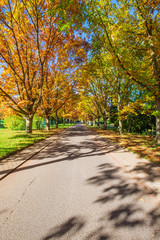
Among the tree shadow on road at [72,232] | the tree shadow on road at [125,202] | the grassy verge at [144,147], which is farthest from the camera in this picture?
the grassy verge at [144,147]

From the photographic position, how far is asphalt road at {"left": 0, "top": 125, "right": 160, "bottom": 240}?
7.06ft

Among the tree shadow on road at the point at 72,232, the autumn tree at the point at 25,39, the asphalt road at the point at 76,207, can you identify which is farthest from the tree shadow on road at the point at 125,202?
→ the autumn tree at the point at 25,39

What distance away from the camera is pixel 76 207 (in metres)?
2.79

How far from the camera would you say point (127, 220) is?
241 centimetres

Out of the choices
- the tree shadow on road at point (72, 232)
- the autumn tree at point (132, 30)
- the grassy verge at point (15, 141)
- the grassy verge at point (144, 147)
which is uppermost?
the autumn tree at point (132, 30)

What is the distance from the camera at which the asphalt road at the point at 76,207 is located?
2152 mm

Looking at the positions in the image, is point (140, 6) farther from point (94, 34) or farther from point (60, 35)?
point (60, 35)

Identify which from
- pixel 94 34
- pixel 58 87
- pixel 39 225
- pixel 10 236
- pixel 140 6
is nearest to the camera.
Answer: pixel 10 236

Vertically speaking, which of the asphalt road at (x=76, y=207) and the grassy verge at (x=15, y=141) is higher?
the grassy verge at (x=15, y=141)

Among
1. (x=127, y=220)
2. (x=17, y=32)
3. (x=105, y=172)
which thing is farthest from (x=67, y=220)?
(x=17, y=32)

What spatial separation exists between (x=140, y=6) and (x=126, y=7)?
91cm

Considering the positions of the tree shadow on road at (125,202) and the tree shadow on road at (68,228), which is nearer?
the tree shadow on road at (68,228)

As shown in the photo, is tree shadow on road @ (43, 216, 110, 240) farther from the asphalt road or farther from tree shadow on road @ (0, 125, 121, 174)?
tree shadow on road @ (0, 125, 121, 174)

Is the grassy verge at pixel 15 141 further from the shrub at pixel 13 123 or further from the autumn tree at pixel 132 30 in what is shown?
the shrub at pixel 13 123
